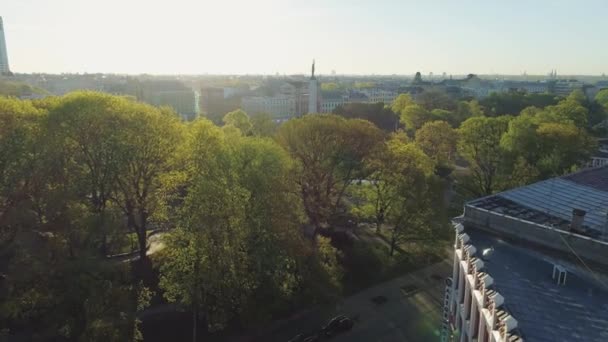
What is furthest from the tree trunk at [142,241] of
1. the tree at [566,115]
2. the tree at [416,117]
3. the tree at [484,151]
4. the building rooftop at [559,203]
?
the tree at [416,117]

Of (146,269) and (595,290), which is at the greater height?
(595,290)

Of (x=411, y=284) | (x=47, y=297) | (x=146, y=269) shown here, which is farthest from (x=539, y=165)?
(x=47, y=297)

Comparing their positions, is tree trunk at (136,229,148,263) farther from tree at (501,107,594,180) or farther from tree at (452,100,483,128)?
tree at (452,100,483,128)

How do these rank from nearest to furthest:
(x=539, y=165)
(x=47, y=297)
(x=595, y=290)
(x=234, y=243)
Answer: (x=595, y=290) → (x=47, y=297) → (x=234, y=243) → (x=539, y=165)

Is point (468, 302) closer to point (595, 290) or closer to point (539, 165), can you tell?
point (595, 290)

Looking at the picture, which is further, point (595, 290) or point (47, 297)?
point (47, 297)

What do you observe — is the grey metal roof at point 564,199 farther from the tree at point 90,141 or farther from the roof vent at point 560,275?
the tree at point 90,141
